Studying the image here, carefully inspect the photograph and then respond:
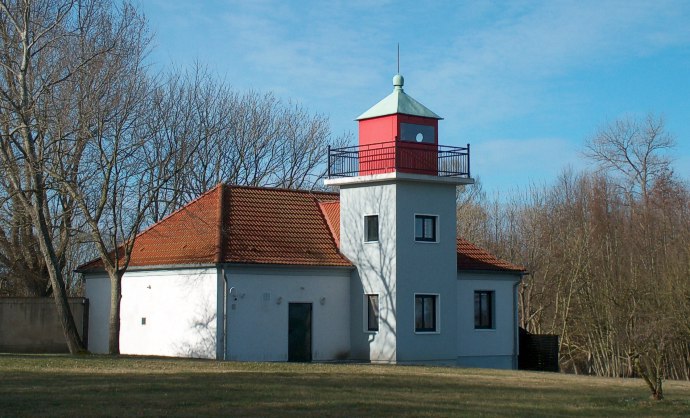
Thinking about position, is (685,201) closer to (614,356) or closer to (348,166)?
(614,356)

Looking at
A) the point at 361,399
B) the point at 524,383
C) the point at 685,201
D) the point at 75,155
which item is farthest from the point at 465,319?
the point at 685,201

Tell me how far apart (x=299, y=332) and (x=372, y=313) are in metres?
2.44

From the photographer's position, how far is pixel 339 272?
32.0m

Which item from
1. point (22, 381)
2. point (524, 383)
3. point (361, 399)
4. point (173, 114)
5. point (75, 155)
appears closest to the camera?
point (361, 399)

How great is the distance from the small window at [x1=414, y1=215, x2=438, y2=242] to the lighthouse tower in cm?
3

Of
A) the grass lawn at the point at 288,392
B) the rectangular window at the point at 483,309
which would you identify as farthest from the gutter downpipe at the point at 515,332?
the grass lawn at the point at 288,392

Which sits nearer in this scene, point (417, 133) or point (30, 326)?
point (417, 133)

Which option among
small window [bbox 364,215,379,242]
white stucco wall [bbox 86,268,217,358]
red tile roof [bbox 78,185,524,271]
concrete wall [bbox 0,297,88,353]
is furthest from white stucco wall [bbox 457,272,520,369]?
concrete wall [bbox 0,297,88,353]

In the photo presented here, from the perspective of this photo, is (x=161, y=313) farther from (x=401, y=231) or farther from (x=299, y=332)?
(x=401, y=231)

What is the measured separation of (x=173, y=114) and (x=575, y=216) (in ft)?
73.3

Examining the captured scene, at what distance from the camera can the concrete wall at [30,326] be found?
33906 mm

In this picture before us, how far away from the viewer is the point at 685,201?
159 feet

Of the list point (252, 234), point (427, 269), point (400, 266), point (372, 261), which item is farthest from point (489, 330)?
point (252, 234)

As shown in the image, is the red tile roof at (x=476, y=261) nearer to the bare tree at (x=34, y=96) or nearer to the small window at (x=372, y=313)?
the small window at (x=372, y=313)
